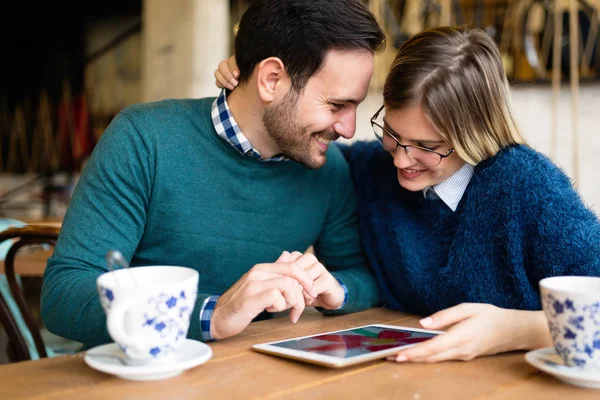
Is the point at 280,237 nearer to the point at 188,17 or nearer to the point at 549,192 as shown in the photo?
the point at 549,192

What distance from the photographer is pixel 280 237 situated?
146cm

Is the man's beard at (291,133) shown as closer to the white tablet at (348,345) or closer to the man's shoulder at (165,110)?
the man's shoulder at (165,110)

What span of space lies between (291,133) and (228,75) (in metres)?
0.22

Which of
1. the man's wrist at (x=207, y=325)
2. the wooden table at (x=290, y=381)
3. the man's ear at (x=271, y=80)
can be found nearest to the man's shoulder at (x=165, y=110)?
the man's ear at (x=271, y=80)

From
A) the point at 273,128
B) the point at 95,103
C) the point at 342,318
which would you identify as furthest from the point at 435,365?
the point at 95,103

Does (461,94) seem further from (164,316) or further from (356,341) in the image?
(164,316)

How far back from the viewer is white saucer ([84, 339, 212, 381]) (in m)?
0.77

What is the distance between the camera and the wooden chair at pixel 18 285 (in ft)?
4.91

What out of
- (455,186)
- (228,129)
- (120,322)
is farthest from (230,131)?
(120,322)

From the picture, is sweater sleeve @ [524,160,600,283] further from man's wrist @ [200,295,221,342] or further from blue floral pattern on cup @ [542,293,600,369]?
man's wrist @ [200,295,221,342]

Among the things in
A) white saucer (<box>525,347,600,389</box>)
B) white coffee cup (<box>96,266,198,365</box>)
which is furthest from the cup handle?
white saucer (<box>525,347,600,389</box>)

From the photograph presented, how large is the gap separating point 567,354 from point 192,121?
88 cm

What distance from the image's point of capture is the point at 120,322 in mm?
759

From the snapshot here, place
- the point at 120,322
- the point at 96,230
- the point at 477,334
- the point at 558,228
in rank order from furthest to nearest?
1. the point at 96,230
2. the point at 558,228
3. the point at 477,334
4. the point at 120,322
